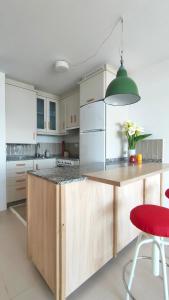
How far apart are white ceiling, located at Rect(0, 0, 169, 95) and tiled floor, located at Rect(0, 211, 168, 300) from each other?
7.86ft

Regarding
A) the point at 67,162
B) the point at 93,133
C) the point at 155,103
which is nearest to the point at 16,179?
the point at 67,162

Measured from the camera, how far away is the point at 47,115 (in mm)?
3615

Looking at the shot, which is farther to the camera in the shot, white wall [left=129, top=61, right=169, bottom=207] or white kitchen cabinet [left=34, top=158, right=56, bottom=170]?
white kitchen cabinet [left=34, top=158, right=56, bottom=170]

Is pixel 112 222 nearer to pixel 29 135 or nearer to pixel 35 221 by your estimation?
pixel 35 221

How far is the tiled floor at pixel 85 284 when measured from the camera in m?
1.13

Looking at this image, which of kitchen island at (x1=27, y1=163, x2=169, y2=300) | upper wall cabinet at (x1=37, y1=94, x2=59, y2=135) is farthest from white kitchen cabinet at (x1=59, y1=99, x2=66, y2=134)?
kitchen island at (x1=27, y1=163, x2=169, y2=300)

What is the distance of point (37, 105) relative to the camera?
137 inches

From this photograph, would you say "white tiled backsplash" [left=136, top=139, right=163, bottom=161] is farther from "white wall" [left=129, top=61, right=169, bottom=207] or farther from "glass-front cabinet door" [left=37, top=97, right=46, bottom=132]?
"glass-front cabinet door" [left=37, top=97, right=46, bottom=132]

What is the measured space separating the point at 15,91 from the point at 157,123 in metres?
2.61

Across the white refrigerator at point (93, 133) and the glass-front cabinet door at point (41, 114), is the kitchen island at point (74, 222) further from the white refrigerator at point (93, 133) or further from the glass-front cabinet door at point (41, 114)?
the glass-front cabinet door at point (41, 114)

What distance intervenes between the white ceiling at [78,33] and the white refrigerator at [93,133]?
2.19ft

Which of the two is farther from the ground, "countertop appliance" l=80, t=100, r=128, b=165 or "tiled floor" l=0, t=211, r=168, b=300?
"countertop appliance" l=80, t=100, r=128, b=165

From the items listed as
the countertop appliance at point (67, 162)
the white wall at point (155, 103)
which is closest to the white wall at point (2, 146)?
the countertop appliance at point (67, 162)

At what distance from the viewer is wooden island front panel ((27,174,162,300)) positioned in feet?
3.33
